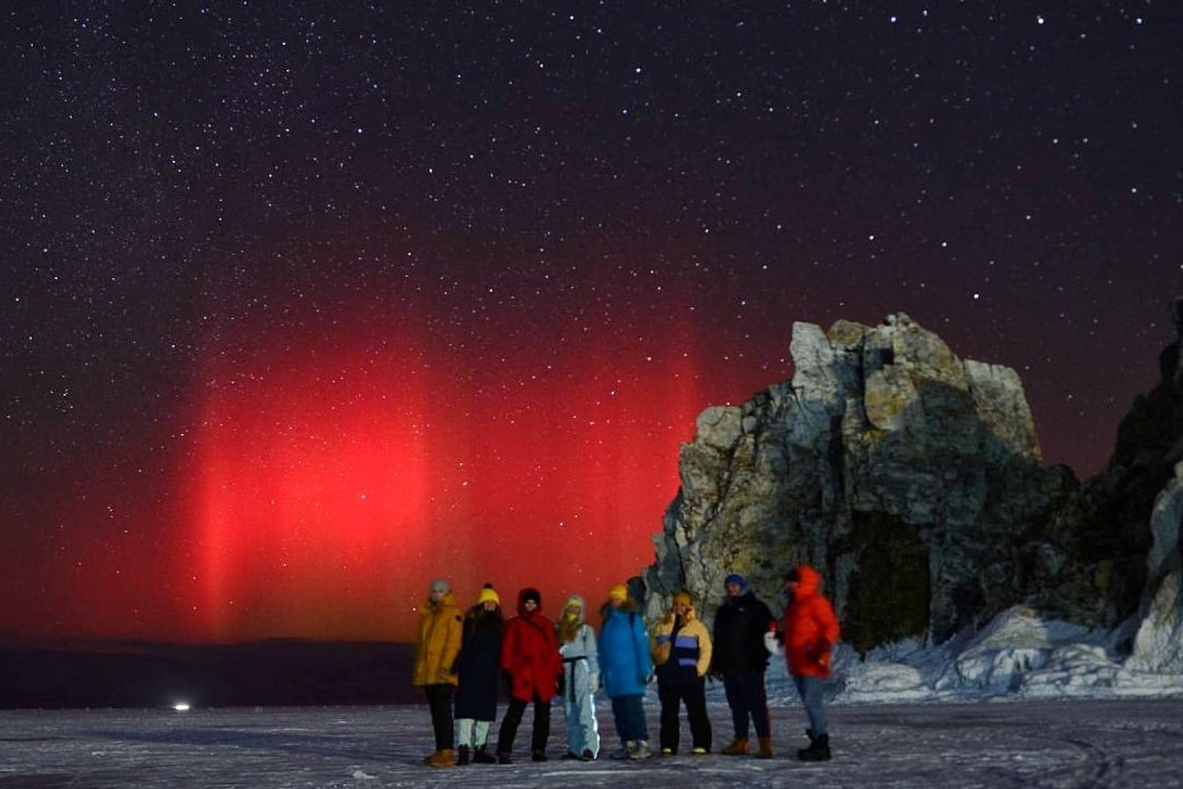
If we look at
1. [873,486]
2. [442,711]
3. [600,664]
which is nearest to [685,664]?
[600,664]

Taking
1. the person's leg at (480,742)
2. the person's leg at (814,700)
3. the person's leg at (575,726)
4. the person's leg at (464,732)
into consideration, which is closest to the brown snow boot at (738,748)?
the person's leg at (814,700)

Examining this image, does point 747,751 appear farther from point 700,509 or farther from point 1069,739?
point 700,509

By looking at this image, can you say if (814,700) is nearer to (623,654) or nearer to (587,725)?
(623,654)

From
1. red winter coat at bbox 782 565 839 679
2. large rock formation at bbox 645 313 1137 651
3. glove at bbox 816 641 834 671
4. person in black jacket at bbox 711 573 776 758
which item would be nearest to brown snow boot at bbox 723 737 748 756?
person in black jacket at bbox 711 573 776 758

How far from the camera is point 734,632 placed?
15.7 meters

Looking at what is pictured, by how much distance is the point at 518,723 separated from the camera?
16.3 metres

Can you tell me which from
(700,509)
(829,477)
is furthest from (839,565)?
(700,509)

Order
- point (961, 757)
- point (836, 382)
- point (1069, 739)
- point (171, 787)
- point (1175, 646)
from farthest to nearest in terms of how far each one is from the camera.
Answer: point (836, 382), point (1175, 646), point (1069, 739), point (961, 757), point (171, 787)

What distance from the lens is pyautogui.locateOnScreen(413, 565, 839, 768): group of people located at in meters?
15.3

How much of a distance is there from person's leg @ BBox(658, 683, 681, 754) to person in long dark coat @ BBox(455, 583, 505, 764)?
223 cm

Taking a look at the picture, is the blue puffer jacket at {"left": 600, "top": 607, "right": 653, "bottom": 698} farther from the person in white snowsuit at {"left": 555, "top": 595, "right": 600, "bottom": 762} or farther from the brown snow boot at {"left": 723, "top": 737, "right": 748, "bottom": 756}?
the brown snow boot at {"left": 723, "top": 737, "right": 748, "bottom": 756}

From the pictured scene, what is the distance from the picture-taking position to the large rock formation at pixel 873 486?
88125 mm

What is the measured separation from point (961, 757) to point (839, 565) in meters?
79.8

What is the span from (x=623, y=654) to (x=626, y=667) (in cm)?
17
